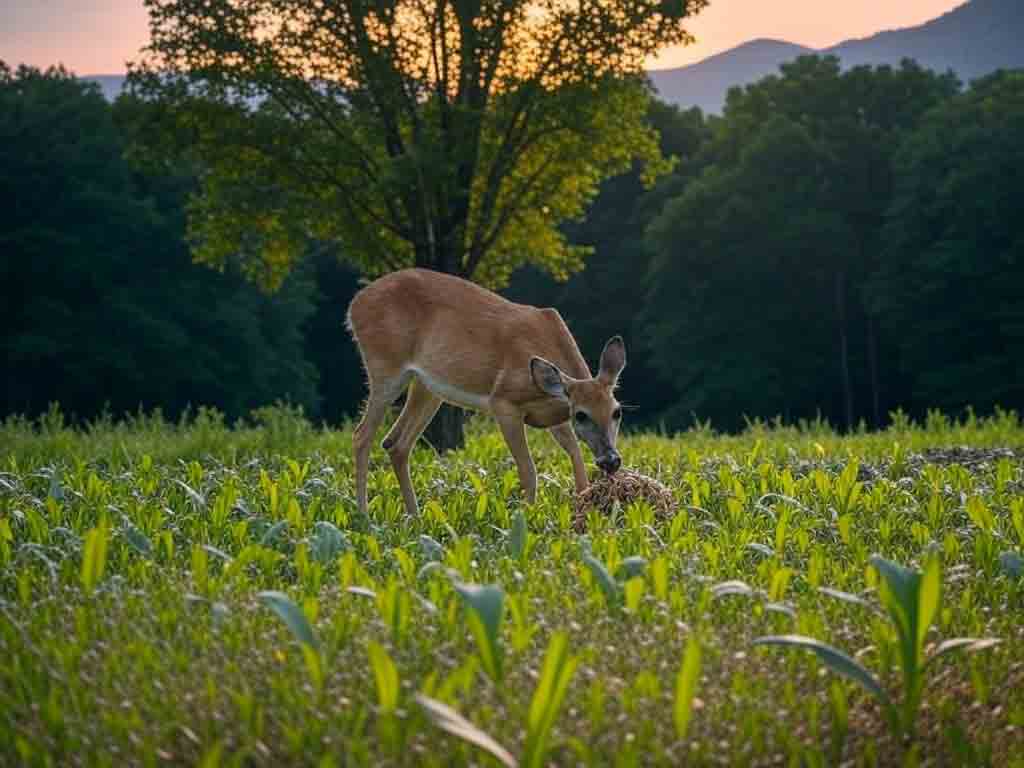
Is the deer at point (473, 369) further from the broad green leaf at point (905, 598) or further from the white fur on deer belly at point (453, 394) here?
the broad green leaf at point (905, 598)

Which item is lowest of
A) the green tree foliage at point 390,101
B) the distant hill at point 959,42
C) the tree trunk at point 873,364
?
the tree trunk at point 873,364

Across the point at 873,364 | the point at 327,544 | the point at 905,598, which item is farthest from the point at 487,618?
the point at 873,364

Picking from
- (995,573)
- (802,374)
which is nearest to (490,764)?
(995,573)

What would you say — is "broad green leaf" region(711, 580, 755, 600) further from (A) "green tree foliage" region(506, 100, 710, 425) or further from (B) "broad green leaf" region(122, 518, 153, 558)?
(A) "green tree foliage" region(506, 100, 710, 425)

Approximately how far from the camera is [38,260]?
39062 millimetres

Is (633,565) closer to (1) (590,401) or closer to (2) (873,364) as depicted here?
(1) (590,401)

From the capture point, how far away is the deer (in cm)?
845

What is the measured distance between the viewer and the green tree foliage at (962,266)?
37.4 m

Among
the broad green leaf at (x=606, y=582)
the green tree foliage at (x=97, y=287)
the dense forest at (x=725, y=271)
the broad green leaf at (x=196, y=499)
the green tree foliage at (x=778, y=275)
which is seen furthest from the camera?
the green tree foliage at (x=778, y=275)

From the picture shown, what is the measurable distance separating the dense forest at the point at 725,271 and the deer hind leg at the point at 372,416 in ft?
88.7

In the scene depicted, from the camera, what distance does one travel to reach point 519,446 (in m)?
8.62

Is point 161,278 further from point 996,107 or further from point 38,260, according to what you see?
point 996,107

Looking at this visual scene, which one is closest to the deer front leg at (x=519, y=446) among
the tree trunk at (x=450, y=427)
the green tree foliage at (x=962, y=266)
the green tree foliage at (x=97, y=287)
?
the tree trunk at (x=450, y=427)

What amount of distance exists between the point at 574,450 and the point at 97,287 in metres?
34.1
